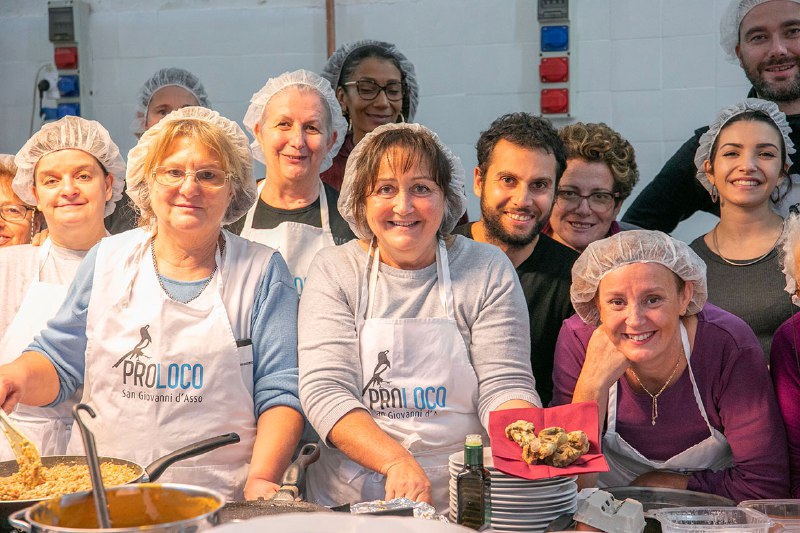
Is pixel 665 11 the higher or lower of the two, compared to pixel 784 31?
higher

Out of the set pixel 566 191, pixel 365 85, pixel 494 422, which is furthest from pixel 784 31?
pixel 494 422

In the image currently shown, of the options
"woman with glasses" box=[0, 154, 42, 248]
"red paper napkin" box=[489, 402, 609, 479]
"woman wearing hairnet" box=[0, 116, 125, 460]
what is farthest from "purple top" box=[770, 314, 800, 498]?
"woman with glasses" box=[0, 154, 42, 248]

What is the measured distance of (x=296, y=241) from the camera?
111 inches

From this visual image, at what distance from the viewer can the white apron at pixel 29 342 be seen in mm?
2482

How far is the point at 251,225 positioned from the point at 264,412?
0.81m

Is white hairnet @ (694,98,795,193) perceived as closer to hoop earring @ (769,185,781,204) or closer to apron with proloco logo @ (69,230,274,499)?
hoop earring @ (769,185,781,204)

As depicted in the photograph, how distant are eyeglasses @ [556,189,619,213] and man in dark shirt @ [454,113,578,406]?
317 millimetres

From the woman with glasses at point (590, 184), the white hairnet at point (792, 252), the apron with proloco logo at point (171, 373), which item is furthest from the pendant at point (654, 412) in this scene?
the apron with proloco logo at point (171, 373)

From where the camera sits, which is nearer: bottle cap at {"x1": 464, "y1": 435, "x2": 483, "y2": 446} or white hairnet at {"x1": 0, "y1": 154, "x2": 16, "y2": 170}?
bottle cap at {"x1": 464, "y1": 435, "x2": 483, "y2": 446}

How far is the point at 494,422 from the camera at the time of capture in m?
1.90

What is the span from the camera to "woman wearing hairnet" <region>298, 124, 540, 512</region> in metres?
2.22

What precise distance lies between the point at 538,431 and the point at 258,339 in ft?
2.58

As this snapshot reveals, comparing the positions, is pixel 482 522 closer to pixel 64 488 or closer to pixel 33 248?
pixel 64 488

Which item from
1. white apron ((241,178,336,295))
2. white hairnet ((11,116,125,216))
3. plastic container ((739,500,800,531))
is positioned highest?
white hairnet ((11,116,125,216))
